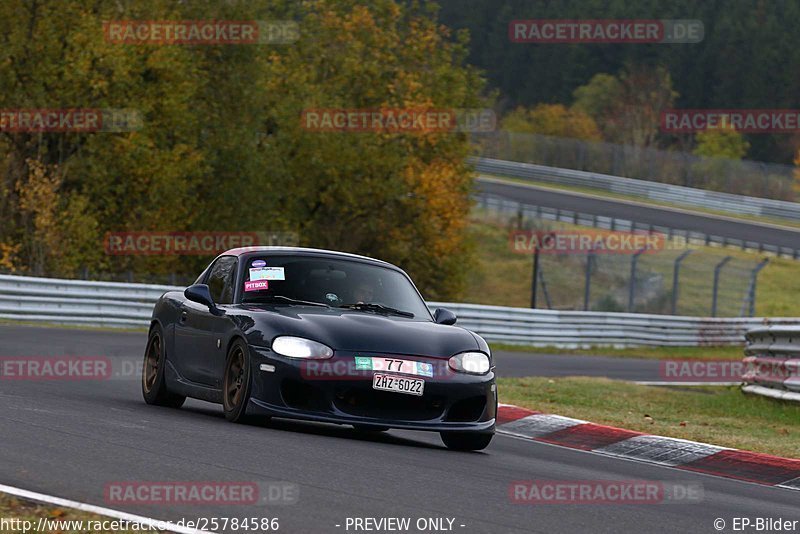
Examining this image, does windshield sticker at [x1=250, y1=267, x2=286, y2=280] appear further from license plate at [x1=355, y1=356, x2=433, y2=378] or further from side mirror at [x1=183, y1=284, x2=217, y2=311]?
license plate at [x1=355, y1=356, x2=433, y2=378]

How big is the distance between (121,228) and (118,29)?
5.48m

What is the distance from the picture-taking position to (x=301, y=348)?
32.6 ft

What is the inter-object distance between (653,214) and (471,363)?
5456cm

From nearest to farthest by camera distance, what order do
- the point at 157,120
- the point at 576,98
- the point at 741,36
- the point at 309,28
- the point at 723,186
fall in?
1. the point at 157,120
2. the point at 309,28
3. the point at 723,186
4. the point at 741,36
5. the point at 576,98

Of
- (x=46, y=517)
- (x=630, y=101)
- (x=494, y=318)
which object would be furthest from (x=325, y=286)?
(x=630, y=101)

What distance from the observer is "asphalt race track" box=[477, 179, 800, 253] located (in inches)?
2363

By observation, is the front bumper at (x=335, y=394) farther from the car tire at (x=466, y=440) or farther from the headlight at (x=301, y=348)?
the car tire at (x=466, y=440)

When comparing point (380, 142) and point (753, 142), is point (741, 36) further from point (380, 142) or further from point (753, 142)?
point (380, 142)

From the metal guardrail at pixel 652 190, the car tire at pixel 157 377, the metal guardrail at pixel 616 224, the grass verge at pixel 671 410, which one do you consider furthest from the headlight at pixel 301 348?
the metal guardrail at pixel 652 190

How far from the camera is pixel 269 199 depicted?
44.5 meters

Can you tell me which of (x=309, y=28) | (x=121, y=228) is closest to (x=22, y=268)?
(x=121, y=228)

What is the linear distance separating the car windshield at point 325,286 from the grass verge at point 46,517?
4459 mm

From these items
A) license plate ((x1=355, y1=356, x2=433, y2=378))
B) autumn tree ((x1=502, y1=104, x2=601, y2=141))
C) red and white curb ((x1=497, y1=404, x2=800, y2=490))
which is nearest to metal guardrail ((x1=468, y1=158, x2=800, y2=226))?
autumn tree ((x1=502, y1=104, x2=601, y2=141))

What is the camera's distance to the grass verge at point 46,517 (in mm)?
6008
